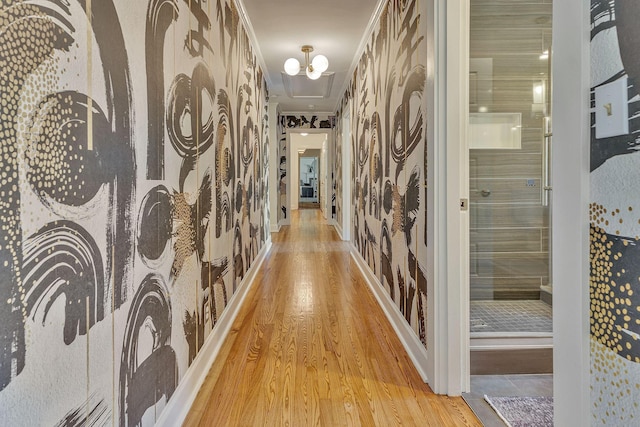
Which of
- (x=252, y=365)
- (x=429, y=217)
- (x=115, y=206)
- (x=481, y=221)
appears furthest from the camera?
(x=481, y=221)

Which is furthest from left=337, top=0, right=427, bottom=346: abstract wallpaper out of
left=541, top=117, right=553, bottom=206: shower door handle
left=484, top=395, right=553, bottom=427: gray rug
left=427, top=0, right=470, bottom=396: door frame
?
left=541, top=117, right=553, bottom=206: shower door handle

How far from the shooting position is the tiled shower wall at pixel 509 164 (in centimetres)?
237

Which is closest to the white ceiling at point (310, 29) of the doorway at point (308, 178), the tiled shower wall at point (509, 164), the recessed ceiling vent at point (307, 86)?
the recessed ceiling vent at point (307, 86)

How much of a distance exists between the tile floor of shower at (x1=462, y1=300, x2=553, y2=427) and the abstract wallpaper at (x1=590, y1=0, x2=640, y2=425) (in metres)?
0.90

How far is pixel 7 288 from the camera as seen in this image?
625 millimetres

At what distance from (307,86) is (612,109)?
5.24m

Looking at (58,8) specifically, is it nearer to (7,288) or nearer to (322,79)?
(7,288)

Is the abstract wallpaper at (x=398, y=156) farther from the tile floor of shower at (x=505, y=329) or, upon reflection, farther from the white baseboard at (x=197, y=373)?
the white baseboard at (x=197, y=373)

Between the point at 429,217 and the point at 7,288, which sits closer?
the point at 7,288

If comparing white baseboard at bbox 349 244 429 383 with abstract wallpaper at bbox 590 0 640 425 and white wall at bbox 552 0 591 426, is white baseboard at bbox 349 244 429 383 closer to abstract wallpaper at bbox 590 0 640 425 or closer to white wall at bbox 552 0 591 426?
white wall at bbox 552 0 591 426

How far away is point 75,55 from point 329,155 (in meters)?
7.41

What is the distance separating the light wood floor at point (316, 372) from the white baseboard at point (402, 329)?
40mm

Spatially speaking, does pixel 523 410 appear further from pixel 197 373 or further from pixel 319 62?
pixel 319 62

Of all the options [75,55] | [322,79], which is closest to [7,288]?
[75,55]
